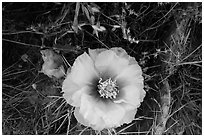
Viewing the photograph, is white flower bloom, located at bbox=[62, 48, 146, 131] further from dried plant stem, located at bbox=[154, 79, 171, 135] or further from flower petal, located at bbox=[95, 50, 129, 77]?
dried plant stem, located at bbox=[154, 79, 171, 135]

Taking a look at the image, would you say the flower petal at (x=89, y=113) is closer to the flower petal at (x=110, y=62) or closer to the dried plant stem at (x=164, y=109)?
the flower petal at (x=110, y=62)

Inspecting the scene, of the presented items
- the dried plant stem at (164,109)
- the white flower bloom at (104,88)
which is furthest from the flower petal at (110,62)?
the dried plant stem at (164,109)

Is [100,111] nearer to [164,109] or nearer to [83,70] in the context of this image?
[83,70]

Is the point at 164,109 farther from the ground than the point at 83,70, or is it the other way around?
the point at 83,70

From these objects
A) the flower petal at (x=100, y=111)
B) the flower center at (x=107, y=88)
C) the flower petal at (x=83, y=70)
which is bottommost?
the flower petal at (x=100, y=111)

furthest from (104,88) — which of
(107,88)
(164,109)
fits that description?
(164,109)

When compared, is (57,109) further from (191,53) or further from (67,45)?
(191,53)

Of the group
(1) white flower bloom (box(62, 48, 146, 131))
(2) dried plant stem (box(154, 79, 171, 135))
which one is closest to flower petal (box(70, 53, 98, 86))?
(1) white flower bloom (box(62, 48, 146, 131))

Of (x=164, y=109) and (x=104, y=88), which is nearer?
(x=104, y=88)
